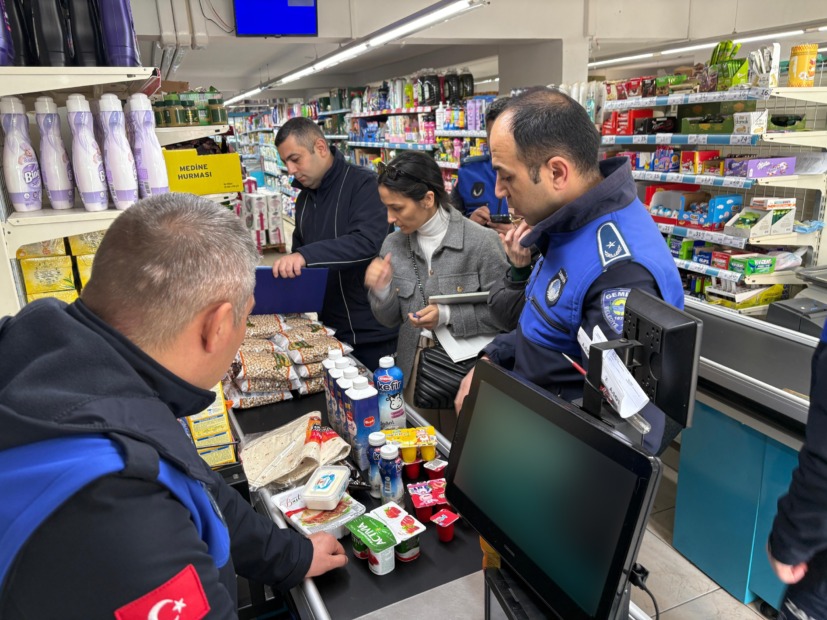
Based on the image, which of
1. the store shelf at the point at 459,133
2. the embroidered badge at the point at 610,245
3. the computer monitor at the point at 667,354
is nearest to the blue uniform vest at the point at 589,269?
the embroidered badge at the point at 610,245

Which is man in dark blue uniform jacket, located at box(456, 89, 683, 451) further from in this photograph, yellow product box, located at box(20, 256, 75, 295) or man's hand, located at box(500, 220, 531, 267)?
yellow product box, located at box(20, 256, 75, 295)

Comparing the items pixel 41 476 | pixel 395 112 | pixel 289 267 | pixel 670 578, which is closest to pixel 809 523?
pixel 41 476

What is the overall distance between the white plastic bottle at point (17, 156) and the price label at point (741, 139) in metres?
3.84

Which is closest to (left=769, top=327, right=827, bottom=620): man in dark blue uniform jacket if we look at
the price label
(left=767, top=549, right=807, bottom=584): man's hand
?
(left=767, top=549, right=807, bottom=584): man's hand

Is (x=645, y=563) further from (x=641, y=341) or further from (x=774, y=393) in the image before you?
(x=641, y=341)

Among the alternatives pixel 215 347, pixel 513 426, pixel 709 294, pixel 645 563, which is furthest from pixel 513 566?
pixel 709 294

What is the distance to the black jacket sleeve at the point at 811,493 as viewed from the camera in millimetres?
1320

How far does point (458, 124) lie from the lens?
683 centimetres

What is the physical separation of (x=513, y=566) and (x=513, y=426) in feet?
0.86

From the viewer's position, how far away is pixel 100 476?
739 mm

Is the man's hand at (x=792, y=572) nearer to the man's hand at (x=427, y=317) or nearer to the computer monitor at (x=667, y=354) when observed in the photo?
the computer monitor at (x=667, y=354)

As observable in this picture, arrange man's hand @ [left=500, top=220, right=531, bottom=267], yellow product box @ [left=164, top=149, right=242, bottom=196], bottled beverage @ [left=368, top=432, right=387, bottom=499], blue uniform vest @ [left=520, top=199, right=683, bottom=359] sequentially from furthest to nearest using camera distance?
yellow product box @ [left=164, top=149, right=242, bottom=196], man's hand @ [left=500, top=220, right=531, bottom=267], bottled beverage @ [left=368, top=432, right=387, bottom=499], blue uniform vest @ [left=520, top=199, right=683, bottom=359]

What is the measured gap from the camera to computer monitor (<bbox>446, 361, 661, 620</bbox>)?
89 centimetres

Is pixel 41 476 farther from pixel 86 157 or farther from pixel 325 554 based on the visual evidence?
pixel 86 157
